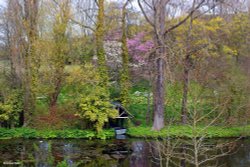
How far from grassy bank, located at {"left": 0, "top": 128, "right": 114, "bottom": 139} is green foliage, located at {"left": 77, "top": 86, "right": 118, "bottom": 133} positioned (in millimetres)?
498

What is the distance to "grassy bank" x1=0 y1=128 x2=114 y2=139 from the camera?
21328mm

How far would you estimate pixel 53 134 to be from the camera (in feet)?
70.5

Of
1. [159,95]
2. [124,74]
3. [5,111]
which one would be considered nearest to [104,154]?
[159,95]

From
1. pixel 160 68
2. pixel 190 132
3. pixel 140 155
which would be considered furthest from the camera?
pixel 160 68

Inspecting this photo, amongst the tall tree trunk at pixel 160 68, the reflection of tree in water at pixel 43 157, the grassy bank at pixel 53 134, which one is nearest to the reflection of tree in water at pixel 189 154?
the tall tree trunk at pixel 160 68

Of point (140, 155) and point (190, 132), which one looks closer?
point (140, 155)

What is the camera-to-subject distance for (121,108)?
22.9 meters

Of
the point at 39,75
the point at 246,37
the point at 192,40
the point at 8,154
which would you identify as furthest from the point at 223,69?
the point at 8,154

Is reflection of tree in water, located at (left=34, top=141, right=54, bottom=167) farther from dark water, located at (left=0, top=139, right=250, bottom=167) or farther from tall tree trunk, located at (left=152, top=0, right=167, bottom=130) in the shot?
tall tree trunk, located at (left=152, top=0, right=167, bottom=130)

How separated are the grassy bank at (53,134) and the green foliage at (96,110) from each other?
0.50 m

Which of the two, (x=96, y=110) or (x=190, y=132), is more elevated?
(x=96, y=110)

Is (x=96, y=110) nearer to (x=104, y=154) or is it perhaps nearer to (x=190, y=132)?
(x=104, y=154)

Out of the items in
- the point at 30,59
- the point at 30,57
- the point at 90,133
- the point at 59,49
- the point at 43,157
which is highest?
the point at 59,49

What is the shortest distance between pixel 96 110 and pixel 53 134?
3.01 m
